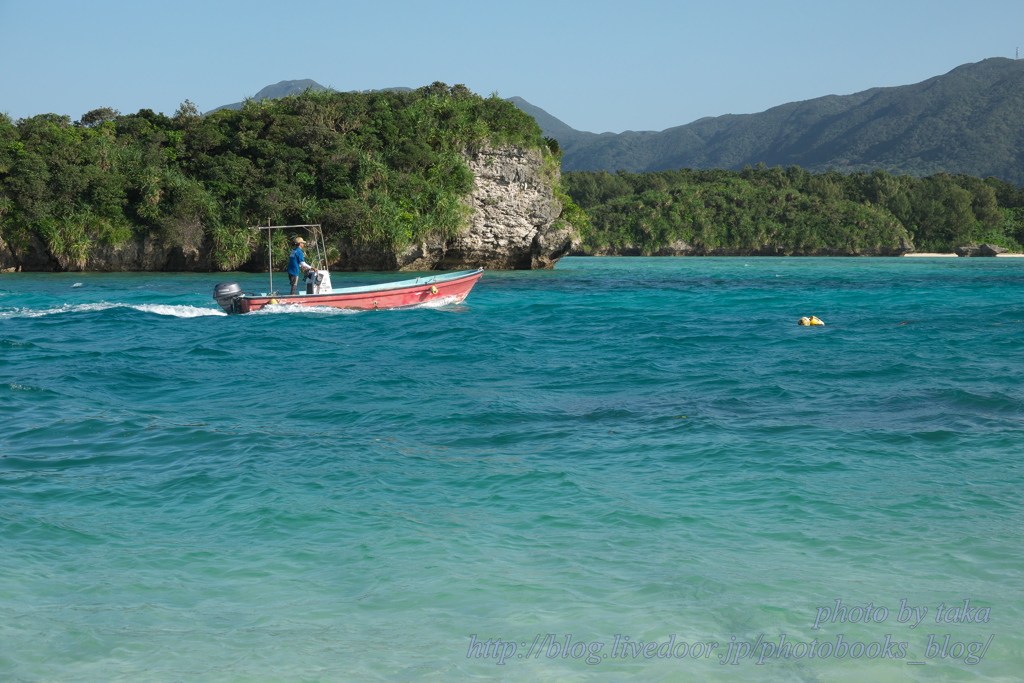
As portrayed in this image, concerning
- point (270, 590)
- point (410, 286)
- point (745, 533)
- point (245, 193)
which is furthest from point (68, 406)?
point (245, 193)

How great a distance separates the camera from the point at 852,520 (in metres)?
5.42

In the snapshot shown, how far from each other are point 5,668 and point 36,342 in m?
13.7

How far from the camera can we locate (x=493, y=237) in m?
46.2

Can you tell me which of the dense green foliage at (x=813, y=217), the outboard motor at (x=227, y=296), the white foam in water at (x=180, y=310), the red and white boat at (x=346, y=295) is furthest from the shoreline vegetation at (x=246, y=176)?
the dense green foliage at (x=813, y=217)

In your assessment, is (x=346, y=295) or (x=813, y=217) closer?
(x=346, y=295)

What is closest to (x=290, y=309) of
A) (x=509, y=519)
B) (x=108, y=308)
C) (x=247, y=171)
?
(x=108, y=308)

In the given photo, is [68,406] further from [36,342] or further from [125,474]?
[36,342]

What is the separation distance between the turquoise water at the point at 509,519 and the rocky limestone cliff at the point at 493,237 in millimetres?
30310

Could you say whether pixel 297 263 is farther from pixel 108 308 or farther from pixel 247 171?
pixel 247 171

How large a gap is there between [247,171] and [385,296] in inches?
977

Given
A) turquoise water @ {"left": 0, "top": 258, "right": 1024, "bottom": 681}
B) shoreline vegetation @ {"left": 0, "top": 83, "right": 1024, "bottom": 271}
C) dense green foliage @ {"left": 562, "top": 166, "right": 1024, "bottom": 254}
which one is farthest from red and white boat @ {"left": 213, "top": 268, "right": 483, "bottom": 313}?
dense green foliage @ {"left": 562, "top": 166, "right": 1024, "bottom": 254}

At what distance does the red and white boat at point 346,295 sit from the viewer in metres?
20.4

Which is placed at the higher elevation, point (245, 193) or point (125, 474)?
point (245, 193)

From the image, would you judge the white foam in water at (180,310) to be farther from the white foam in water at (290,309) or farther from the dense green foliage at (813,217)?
the dense green foliage at (813,217)
